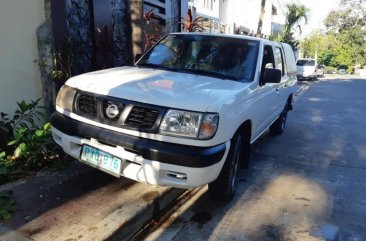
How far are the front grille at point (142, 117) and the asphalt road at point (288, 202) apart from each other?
1046 mm

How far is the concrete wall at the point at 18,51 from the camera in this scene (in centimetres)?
532

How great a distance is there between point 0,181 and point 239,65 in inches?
119

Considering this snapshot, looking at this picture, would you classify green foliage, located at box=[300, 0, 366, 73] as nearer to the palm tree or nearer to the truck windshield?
the palm tree

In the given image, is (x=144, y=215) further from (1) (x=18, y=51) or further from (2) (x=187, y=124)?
(1) (x=18, y=51)

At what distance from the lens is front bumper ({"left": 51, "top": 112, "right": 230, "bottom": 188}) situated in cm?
310

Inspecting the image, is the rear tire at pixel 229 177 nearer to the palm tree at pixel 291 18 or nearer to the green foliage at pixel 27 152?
the green foliage at pixel 27 152

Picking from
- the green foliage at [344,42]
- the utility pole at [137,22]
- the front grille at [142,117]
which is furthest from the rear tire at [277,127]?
the green foliage at [344,42]

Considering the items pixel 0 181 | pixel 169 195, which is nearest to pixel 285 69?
pixel 169 195

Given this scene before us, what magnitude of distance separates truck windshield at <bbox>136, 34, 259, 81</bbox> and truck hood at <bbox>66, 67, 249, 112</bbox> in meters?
0.28

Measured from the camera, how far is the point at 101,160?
133 inches

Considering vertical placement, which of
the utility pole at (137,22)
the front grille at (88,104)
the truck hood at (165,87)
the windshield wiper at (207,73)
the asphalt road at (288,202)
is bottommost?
the asphalt road at (288,202)

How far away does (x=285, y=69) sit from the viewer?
6.47 metres

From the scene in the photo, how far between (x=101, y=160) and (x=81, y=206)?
0.56 meters

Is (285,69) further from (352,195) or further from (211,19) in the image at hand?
(211,19)
